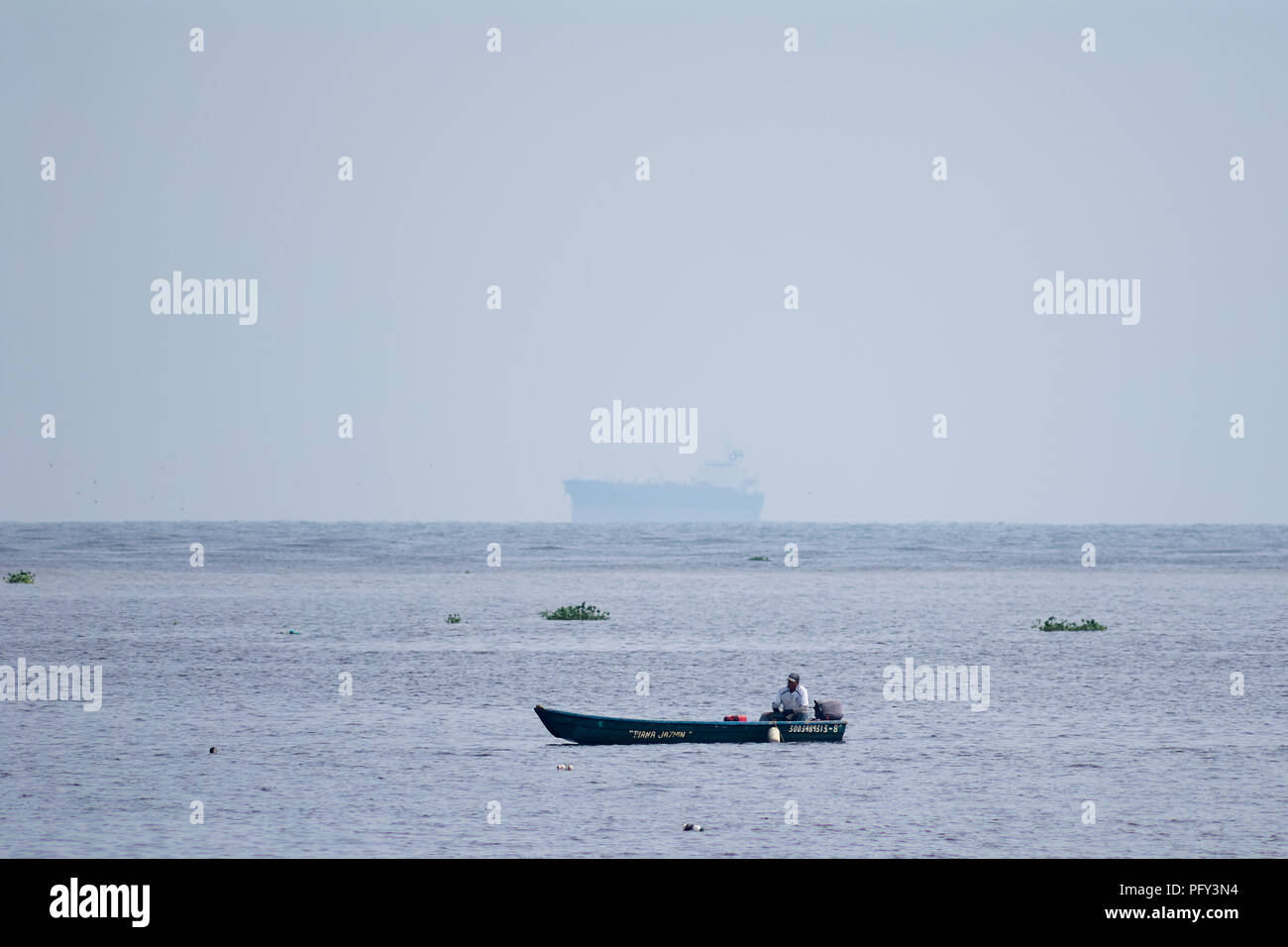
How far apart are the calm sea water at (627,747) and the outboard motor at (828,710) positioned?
82 cm

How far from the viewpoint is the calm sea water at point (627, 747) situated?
30016mm

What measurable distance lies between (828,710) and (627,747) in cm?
536

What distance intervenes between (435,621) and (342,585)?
3641 centimetres

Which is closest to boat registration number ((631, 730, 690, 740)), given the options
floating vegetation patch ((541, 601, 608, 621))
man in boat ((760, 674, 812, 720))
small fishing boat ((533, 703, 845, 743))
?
small fishing boat ((533, 703, 845, 743))

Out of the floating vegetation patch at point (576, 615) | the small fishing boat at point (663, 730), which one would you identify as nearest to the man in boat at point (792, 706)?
the small fishing boat at point (663, 730)

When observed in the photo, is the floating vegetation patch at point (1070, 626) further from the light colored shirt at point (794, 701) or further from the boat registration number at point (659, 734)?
the boat registration number at point (659, 734)

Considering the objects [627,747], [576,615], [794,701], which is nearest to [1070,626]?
[576,615]

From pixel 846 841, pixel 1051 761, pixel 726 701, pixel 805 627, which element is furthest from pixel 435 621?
pixel 846 841

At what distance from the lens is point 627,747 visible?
131 feet

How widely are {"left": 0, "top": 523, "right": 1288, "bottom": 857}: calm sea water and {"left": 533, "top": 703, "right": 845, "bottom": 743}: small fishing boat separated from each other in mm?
459

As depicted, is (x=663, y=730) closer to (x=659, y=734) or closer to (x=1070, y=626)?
(x=659, y=734)

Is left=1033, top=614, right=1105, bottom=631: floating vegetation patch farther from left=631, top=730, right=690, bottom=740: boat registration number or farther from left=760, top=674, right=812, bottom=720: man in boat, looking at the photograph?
left=631, top=730, right=690, bottom=740: boat registration number
